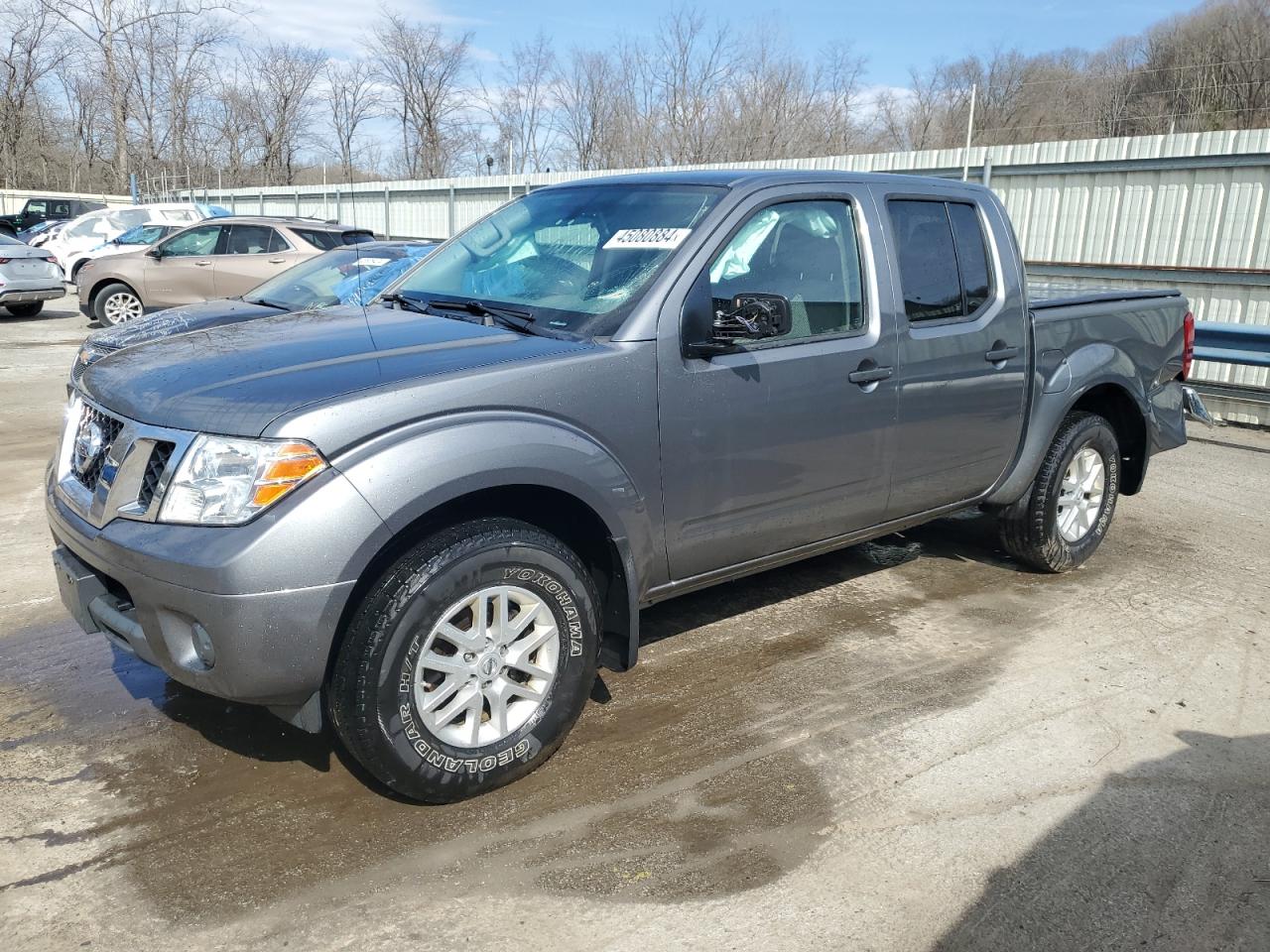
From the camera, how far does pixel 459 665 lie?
313 centimetres

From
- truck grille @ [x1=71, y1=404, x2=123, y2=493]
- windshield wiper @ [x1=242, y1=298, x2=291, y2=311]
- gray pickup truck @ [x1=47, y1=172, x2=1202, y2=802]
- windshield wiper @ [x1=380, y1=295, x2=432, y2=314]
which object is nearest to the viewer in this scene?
gray pickup truck @ [x1=47, y1=172, x2=1202, y2=802]

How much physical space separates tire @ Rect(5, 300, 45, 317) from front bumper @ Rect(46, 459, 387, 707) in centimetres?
1736

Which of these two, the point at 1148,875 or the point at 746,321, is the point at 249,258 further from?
the point at 1148,875

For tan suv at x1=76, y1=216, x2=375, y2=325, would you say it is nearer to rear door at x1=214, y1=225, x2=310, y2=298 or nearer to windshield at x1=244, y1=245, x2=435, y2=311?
rear door at x1=214, y1=225, x2=310, y2=298

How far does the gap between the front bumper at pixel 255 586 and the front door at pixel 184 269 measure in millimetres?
12619

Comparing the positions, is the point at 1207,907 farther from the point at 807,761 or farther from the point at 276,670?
the point at 276,670

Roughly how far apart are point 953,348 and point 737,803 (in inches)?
90.8

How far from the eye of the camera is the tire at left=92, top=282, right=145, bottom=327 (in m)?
14.9

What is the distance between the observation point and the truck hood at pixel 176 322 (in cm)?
721

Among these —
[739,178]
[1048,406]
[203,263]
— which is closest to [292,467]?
[739,178]

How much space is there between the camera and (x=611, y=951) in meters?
2.64

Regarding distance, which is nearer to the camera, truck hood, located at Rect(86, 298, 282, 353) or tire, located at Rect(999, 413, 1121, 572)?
tire, located at Rect(999, 413, 1121, 572)

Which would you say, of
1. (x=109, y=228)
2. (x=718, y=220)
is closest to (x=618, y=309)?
(x=718, y=220)

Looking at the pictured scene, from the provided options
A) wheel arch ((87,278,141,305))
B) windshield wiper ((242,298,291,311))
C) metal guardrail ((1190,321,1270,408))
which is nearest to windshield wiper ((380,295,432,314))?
windshield wiper ((242,298,291,311))
